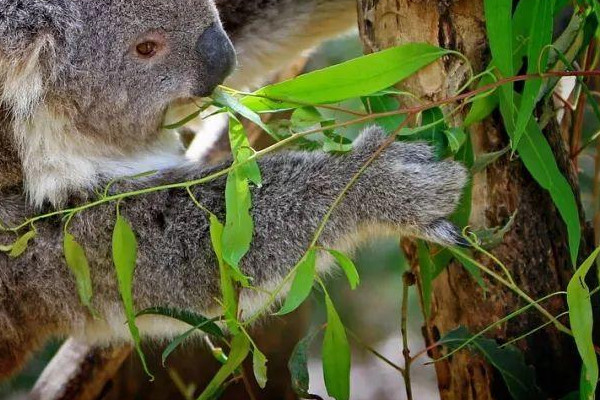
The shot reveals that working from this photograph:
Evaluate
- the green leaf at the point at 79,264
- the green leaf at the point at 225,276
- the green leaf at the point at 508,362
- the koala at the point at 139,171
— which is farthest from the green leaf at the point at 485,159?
the green leaf at the point at 79,264

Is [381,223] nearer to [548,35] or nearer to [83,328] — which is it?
[548,35]

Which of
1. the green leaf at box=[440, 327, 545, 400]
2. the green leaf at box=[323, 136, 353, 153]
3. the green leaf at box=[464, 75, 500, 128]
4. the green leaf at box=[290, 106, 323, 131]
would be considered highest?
the green leaf at box=[290, 106, 323, 131]

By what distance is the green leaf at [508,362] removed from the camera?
7.55 feet

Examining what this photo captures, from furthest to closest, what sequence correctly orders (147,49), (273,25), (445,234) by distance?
(273,25) → (147,49) → (445,234)

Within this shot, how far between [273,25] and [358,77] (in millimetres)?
1407

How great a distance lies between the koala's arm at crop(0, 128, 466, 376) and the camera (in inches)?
90.5

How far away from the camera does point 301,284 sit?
2010 millimetres

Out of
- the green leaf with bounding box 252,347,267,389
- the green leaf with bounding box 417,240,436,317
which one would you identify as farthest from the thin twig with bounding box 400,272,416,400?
the green leaf with bounding box 252,347,267,389

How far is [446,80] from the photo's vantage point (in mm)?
2246

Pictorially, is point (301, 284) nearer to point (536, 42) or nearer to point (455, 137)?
point (455, 137)

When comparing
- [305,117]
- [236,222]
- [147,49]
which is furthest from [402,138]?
[147,49]

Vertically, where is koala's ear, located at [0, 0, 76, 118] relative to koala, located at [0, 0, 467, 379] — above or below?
above

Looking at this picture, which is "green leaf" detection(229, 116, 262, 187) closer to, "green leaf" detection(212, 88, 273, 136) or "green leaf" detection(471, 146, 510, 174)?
"green leaf" detection(212, 88, 273, 136)

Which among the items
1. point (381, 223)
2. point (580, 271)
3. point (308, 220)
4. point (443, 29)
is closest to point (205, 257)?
point (308, 220)
